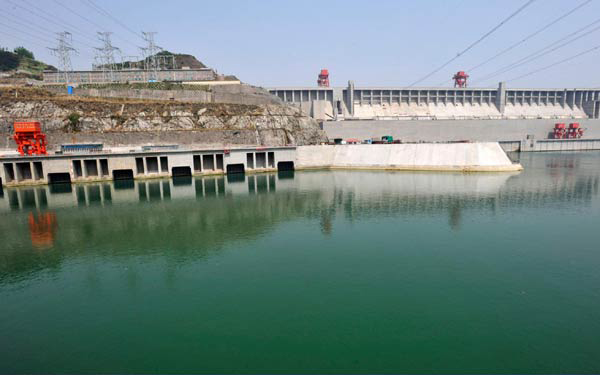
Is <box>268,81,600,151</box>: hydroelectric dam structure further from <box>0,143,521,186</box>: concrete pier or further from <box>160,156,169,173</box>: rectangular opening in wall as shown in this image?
<box>160,156,169,173</box>: rectangular opening in wall

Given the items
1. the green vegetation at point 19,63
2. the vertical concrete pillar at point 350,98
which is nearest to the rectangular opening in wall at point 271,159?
the vertical concrete pillar at point 350,98

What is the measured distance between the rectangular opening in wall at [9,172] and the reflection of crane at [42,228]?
21.3 m

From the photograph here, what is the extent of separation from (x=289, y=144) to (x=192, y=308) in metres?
54.1

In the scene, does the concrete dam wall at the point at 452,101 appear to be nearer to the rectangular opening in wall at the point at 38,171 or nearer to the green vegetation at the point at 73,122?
the green vegetation at the point at 73,122

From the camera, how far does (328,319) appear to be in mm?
13742

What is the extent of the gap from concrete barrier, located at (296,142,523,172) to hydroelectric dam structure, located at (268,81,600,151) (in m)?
17.9

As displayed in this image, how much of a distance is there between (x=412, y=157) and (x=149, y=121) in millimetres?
46670

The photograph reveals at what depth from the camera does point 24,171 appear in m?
50.0

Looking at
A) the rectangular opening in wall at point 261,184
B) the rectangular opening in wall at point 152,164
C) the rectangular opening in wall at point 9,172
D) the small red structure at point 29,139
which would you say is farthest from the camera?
the rectangular opening in wall at point 152,164

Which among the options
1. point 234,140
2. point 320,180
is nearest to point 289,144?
point 234,140

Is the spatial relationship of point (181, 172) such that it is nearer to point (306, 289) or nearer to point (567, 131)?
point (306, 289)

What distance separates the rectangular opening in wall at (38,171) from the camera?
49.5 meters

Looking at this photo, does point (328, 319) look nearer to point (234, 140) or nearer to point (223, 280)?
point (223, 280)

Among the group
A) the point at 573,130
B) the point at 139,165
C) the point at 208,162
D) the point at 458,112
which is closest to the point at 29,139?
the point at 139,165
